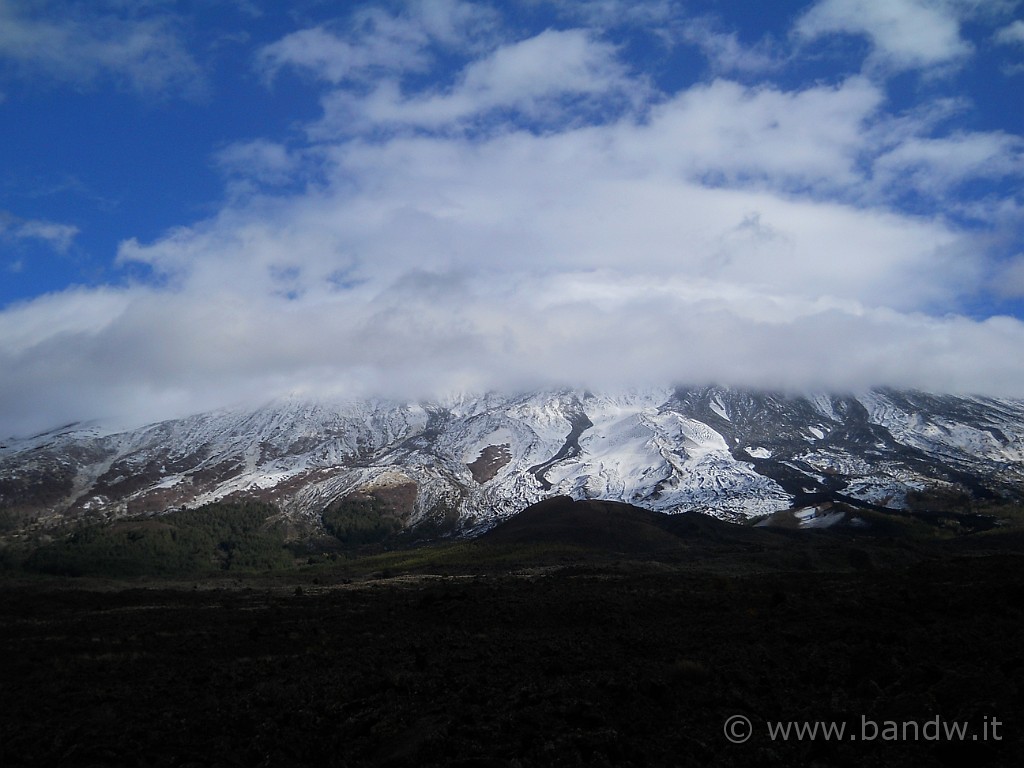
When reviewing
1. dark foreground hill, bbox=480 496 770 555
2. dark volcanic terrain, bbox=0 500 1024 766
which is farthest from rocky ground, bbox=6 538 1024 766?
dark foreground hill, bbox=480 496 770 555

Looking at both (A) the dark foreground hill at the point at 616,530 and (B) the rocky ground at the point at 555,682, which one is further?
(A) the dark foreground hill at the point at 616,530

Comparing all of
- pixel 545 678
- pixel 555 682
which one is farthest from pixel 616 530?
pixel 555 682

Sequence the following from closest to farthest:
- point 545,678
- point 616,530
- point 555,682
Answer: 1. point 555,682
2. point 545,678
3. point 616,530

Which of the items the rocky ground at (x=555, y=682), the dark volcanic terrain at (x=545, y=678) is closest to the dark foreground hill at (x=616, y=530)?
the dark volcanic terrain at (x=545, y=678)

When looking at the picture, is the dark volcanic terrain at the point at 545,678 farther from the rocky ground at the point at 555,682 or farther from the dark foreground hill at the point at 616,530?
the dark foreground hill at the point at 616,530

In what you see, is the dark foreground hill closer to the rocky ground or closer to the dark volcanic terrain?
the dark volcanic terrain

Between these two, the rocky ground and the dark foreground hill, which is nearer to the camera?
the rocky ground

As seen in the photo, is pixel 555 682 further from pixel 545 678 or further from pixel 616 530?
pixel 616 530

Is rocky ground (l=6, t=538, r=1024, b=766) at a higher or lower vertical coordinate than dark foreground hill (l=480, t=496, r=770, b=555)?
higher

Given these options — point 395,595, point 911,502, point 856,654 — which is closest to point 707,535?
point 911,502

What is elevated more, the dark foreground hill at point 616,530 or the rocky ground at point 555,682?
the rocky ground at point 555,682

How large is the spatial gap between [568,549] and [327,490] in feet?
345

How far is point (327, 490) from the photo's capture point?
577 ft

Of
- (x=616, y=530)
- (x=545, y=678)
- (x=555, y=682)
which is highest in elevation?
(x=555, y=682)
